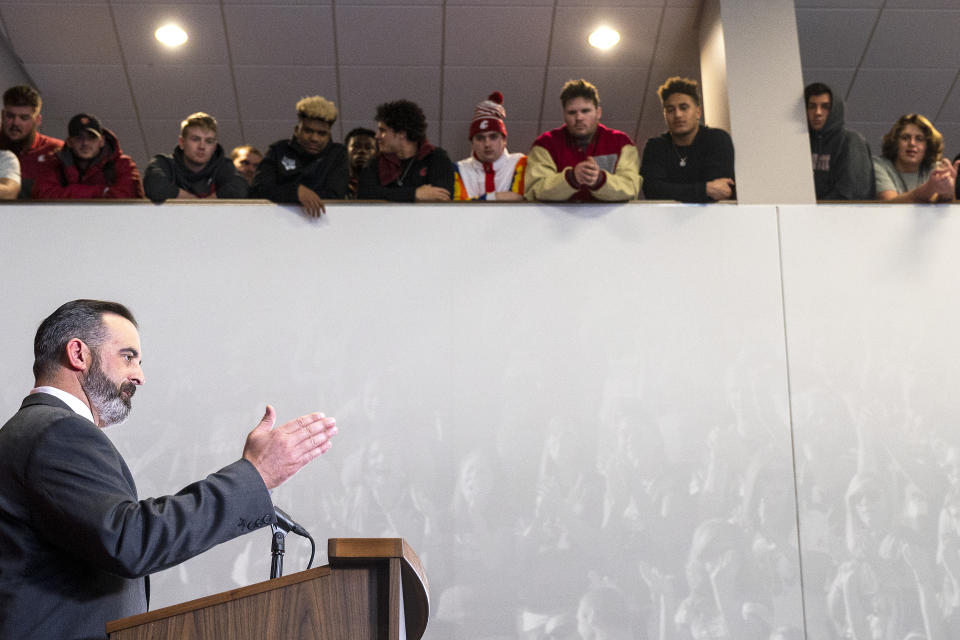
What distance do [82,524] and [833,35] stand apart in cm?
494

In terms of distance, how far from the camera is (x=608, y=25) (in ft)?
17.6

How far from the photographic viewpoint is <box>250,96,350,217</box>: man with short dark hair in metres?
4.14

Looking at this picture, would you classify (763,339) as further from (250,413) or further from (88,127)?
(88,127)

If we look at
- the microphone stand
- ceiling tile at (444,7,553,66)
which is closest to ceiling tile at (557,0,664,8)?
ceiling tile at (444,7,553,66)

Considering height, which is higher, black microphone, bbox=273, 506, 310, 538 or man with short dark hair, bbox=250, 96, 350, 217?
man with short dark hair, bbox=250, 96, 350, 217

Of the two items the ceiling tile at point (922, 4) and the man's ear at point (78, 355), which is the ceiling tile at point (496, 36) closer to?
the ceiling tile at point (922, 4)

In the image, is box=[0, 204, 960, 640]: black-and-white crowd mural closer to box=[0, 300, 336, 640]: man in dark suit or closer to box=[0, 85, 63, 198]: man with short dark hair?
box=[0, 85, 63, 198]: man with short dark hair

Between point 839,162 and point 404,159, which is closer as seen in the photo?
point 404,159

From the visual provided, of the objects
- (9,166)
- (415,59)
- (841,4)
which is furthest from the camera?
(415,59)

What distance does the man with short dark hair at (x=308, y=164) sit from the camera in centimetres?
414

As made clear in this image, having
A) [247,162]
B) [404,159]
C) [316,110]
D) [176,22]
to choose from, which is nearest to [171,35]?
[176,22]

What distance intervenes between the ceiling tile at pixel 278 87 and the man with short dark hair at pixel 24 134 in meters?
1.49

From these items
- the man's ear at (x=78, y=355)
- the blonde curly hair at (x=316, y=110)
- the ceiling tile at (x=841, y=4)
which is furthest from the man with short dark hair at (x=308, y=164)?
the ceiling tile at (x=841, y=4)

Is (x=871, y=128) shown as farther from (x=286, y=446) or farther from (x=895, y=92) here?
(x=286, y=446)
